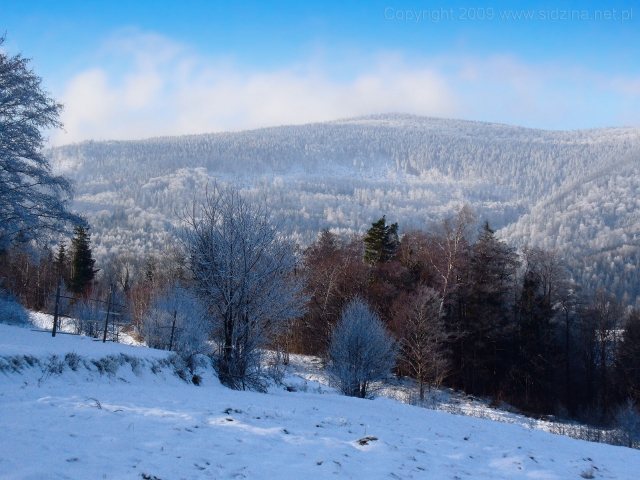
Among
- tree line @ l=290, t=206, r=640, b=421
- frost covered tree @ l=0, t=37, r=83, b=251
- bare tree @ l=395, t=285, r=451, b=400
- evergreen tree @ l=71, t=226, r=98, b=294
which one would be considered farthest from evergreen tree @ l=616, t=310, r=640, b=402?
evergreen tree @ l=71, t=226, r=98, b=294

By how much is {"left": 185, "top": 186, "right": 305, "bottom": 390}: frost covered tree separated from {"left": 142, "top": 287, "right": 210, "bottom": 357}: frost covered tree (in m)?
5.52

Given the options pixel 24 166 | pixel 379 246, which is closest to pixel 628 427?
pixel 379 246

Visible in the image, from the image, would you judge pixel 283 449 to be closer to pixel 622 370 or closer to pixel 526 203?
pixel 622 370

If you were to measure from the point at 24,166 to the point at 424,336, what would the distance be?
24.6 metres

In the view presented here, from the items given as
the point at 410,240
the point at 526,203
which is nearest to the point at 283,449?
the point at 410,240

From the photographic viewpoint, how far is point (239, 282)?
14.9 meters

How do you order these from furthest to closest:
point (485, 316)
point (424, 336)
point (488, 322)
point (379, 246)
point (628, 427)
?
point (379, 246) < point (485, 316) < point (488, 322) < point (424, 336) < point (628, 427)

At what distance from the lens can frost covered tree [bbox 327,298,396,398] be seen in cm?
2280

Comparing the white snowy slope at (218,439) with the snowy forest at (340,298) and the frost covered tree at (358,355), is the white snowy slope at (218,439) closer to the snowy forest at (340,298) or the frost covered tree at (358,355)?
the snowy forest at (340,298)

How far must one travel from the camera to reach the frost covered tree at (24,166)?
15164 millimetres

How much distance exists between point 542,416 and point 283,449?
27.7 meters

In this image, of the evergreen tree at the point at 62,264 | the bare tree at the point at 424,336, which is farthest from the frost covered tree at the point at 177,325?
the evergreen tree at the point at 62,264

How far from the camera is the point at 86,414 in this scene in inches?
259

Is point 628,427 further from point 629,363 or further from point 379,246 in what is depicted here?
point 379,246
